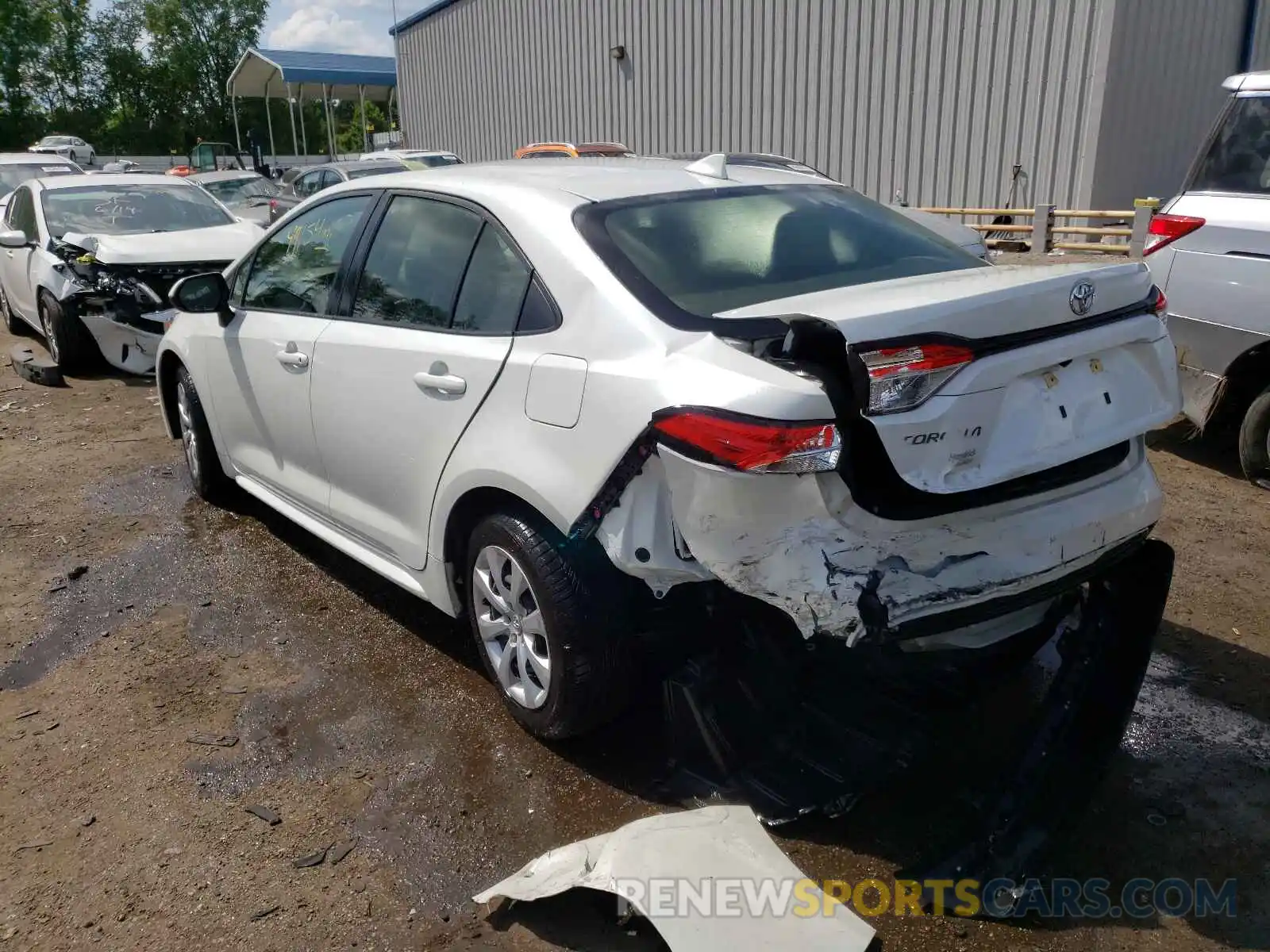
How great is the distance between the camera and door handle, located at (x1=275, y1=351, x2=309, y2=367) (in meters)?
3.91

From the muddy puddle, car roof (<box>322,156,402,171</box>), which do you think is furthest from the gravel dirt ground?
car roof (<box>322,156,402,171</box>)

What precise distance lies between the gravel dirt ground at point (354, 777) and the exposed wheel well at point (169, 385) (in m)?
1.11

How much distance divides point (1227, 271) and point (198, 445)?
527 centimetres

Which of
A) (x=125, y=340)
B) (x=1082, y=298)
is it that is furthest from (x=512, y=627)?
(x=125, y=340)

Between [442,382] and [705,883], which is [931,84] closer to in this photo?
[442,382]

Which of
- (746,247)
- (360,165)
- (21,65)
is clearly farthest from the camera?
(21,65)

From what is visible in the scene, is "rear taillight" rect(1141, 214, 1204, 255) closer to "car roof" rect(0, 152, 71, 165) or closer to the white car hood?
the white car hood

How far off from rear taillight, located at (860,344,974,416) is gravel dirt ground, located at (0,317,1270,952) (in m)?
1.20

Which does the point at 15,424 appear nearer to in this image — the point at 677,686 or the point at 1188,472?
the point at 677,686

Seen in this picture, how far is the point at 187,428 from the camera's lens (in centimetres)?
538

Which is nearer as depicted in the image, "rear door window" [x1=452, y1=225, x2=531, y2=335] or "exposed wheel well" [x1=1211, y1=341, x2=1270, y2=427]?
"rear door window" [x1=452, y1=225, x2=531, y2=335]

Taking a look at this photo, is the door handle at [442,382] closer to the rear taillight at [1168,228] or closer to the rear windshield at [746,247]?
the rear windshield at [746,247]

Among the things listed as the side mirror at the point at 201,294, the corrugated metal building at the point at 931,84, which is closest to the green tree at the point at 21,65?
the corrugated metal building at the point at 931,84

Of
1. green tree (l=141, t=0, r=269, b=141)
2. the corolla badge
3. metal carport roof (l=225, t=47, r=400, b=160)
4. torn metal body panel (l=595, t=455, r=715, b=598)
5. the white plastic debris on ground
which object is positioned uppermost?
green tree (l=141, t=0, r=269, b=141)
